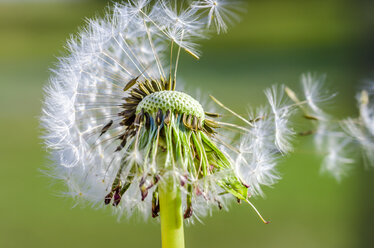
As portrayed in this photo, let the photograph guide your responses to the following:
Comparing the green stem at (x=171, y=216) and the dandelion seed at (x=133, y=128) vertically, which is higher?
the dandelion seed at (x=133, y=128)

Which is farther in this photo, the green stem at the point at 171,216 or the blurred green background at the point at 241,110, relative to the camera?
the blurred green background at the point at 241,110

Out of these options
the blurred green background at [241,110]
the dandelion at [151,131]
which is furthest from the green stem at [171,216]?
the blurred green background at [241,110]

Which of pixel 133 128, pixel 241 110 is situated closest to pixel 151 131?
pixel 133 128

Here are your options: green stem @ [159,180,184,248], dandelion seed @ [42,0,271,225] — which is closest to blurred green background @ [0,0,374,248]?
dandelion seed @ [42,0,271,225]

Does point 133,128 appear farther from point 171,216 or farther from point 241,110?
point 241,110

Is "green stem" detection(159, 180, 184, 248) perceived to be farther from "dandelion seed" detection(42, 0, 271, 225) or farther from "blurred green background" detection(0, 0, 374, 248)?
"blurred green background" detection(0, 0, 374, 248)

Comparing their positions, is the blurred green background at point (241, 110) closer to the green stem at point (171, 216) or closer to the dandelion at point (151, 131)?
the dandelion at point (151, 131)
